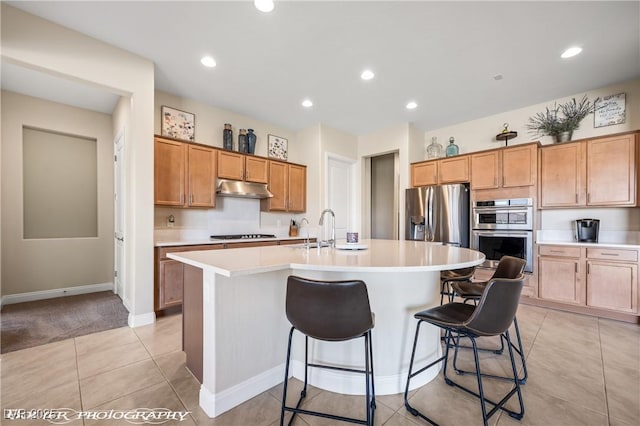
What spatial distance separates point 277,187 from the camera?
15.0 ft

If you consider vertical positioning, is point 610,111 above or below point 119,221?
above

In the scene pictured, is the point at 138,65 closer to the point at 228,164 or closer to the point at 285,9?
the point at 228,164

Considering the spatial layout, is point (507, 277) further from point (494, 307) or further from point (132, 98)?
point (132, 98)

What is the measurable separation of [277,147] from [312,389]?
4036 mm

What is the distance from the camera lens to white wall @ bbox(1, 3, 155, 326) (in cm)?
239

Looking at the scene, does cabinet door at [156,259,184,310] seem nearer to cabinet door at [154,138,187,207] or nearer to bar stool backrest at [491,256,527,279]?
cabinet door at [154,138,187,207]

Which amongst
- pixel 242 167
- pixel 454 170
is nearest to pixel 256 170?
pixel 242 167

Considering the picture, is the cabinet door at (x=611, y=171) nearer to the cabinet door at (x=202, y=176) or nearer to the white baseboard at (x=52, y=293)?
the cabinet door at (x=202, y=176)

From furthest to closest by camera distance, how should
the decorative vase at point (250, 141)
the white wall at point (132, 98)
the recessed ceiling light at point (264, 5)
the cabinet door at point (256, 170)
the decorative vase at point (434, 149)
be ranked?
the decorative vase at point (434, 149), the decorative vase at point (250, 141), the cabinet door at point (256, 170), the white wall at point (132, 98), the recessed ceiling light at point (264, 5)

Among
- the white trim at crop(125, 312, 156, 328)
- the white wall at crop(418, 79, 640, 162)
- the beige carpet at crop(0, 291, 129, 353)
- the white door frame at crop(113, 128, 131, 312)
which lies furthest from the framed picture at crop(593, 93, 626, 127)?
the beige carpet at crop(0, 291, 129, 353)

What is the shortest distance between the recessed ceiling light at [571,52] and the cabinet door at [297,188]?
368 cm

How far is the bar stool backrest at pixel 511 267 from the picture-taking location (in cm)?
183

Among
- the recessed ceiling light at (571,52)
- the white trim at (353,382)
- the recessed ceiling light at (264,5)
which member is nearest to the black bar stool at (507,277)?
the white trim at (353,382)

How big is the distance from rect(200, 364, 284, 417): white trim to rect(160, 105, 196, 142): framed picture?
3259 millimetres
